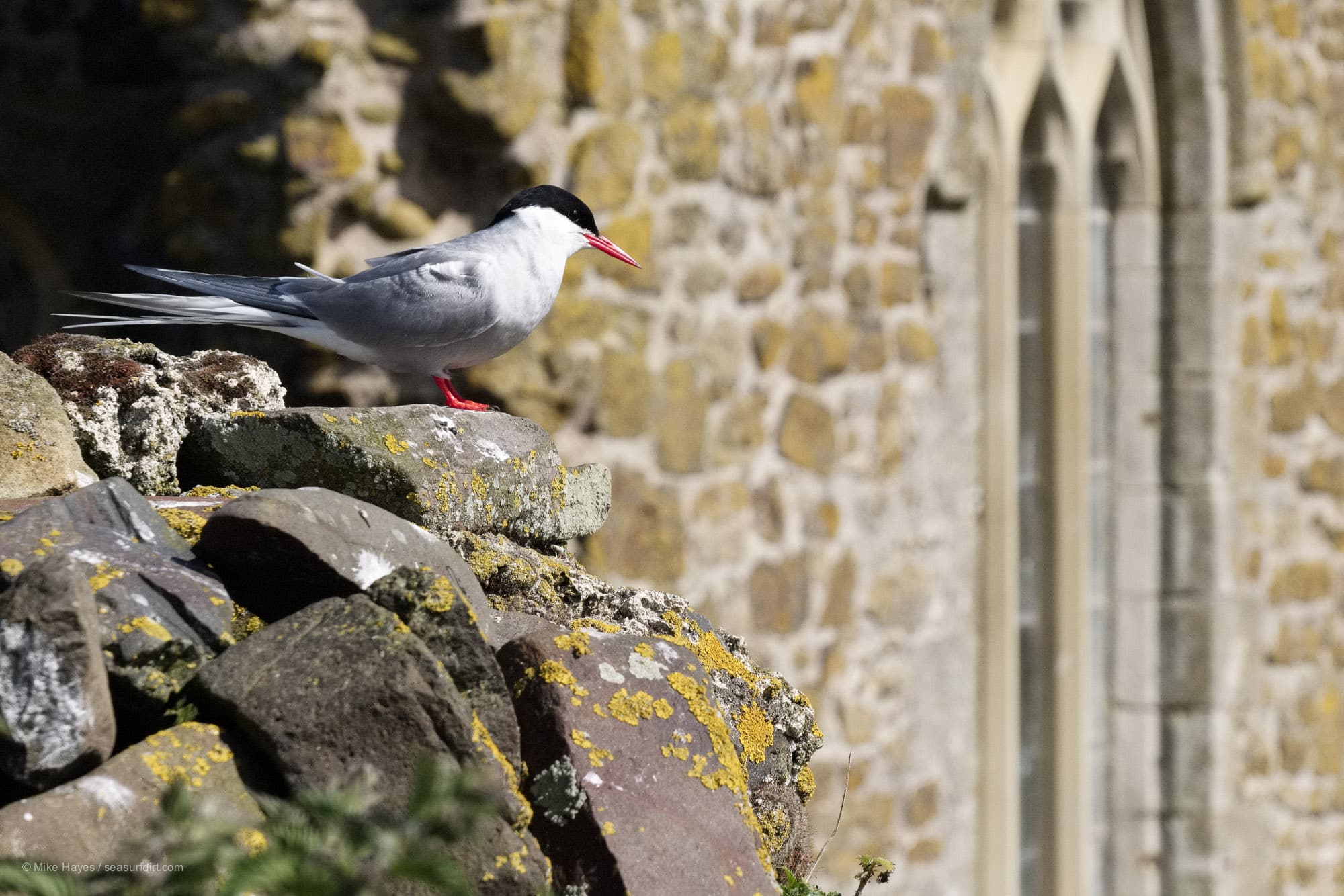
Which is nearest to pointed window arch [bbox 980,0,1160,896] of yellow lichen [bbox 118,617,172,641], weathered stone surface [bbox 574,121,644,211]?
weathered stone surface [bbox 574,121,644,211]

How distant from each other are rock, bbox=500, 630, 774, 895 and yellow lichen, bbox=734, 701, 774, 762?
0.47 ft

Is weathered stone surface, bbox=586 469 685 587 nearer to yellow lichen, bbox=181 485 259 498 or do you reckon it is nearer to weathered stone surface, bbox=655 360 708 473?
weathered stone surface, bbox=655 360 708 473

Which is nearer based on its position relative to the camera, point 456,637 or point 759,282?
point 456,637

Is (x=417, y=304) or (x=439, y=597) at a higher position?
(x=417, y=304)

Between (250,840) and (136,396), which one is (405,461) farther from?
(250,840)

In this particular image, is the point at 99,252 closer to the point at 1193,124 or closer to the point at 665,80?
the point at 665,80

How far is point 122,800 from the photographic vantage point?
4.61 feet

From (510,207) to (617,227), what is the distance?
5.09ft

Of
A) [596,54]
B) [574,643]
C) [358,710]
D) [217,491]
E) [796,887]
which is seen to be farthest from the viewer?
[596,54]

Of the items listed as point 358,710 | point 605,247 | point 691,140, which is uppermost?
point 691,140

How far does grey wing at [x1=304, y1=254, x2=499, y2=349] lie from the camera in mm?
2375

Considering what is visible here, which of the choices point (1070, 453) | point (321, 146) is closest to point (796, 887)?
point (321, 146)

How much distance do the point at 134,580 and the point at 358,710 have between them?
→ 309mm

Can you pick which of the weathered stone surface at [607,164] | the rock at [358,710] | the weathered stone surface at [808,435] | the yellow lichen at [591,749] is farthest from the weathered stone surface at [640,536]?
the rock at [358,710]
